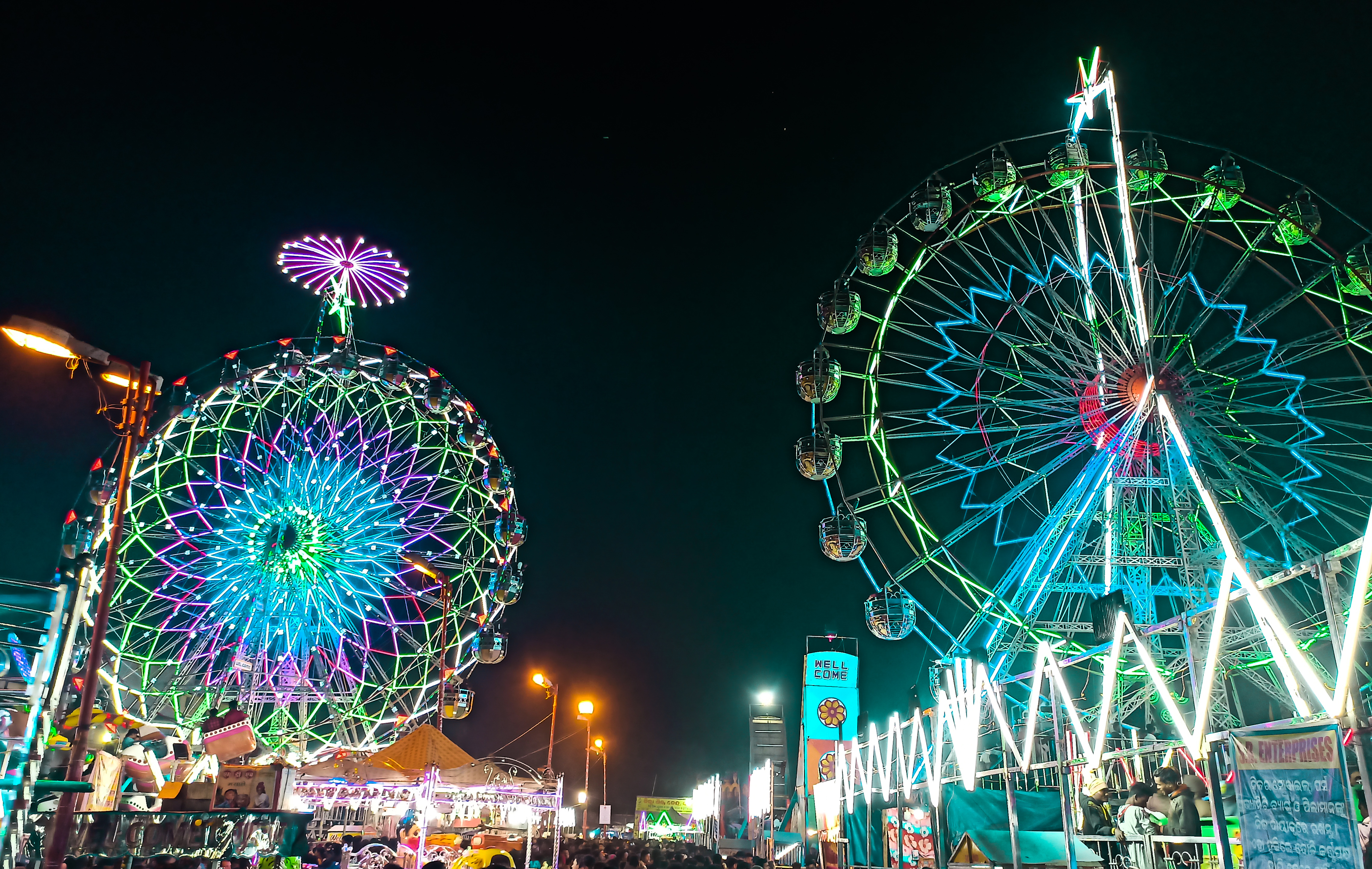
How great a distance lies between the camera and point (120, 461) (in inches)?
366

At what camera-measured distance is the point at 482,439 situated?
1128 inches

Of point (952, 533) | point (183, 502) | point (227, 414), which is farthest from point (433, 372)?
point (952, 533)

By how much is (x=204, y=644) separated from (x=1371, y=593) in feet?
90.8

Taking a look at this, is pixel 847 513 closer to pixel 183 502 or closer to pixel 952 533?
pixel 952 533

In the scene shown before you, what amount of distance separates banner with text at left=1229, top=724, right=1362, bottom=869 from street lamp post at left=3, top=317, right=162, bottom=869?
30.0 feet

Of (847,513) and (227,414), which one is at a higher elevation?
(227,414)

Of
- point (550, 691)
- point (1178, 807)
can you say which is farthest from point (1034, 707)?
point (550, 691)

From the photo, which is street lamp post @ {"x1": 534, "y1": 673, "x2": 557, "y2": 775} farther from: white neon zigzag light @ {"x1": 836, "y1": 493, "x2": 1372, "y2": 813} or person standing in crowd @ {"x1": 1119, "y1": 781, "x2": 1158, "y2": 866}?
person standing in crowd @ {"x1": 1119, "y1": 781, "x2": 1158, "y2": 866}

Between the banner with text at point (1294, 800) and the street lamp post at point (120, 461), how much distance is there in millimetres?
9146

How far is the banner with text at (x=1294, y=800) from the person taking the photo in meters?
7.20

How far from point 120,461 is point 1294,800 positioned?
35.1 feet

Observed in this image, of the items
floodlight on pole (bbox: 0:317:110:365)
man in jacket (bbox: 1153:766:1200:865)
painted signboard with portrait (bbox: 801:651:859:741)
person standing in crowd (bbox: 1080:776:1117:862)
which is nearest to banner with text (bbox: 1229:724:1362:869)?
man in jacket (bbox: 1153:766:1200:865)

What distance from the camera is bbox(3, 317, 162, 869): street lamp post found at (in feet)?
24.1

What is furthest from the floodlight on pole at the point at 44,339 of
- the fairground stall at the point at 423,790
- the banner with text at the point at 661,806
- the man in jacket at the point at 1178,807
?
the banner with text at the point at 661,806
